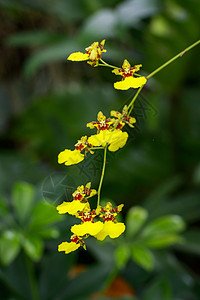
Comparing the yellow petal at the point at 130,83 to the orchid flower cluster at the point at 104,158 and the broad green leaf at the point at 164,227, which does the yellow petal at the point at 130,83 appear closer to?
the orchid flower cluster at the point at 104,158

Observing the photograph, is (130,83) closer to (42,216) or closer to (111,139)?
(111,139)

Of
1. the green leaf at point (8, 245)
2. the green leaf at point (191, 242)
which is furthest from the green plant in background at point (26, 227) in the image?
the green leaf at point (191, 242)

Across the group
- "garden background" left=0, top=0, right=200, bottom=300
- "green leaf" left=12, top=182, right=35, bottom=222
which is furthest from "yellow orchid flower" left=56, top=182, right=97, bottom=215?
"green leaf" left=12, top=182, right=35, bottom=222

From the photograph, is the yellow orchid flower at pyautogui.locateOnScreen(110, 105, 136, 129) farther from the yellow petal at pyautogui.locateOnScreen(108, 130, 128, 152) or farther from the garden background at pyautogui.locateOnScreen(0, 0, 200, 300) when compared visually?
the garden background at pyautogui.locateOnScreen(0, 0, 200, 300)

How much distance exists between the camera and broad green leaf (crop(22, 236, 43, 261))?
2.04ft

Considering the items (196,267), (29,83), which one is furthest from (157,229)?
(29,83)

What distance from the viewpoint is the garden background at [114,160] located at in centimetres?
69

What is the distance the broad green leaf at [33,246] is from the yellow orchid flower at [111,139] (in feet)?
1.28

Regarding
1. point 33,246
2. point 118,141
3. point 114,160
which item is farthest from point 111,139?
point 114,160

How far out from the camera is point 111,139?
0.88ft

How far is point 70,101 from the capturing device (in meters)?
1.35

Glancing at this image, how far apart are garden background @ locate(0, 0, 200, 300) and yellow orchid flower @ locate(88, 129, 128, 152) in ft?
1.02

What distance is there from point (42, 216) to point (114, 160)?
0.29 metres

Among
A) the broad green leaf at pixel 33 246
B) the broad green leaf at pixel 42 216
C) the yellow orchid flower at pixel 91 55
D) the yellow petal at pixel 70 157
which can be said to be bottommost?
the broad green leaf at pixel 33 246
